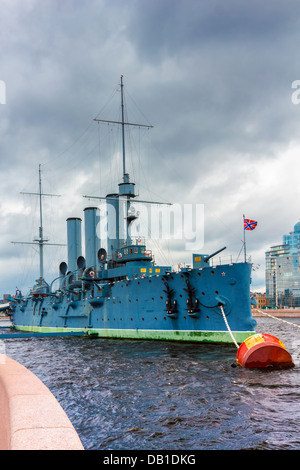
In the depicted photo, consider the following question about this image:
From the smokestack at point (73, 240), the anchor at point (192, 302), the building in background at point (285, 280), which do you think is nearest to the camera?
the anchor at point (192, 302)

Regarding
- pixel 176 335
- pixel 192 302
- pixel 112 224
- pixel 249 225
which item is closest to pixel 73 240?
pixel 112 224

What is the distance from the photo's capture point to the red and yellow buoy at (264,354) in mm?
15195

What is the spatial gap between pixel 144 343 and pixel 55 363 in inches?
304

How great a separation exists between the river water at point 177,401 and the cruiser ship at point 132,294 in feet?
12.6

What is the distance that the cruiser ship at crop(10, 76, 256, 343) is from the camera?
74.9 feet

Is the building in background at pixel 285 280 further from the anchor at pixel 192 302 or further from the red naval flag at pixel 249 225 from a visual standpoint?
the red naval flag at pixel 249 225

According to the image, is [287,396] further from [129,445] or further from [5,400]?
[5,400]

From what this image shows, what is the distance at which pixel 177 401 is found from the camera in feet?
36.8

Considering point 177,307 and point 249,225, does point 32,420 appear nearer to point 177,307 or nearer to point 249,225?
point 249,225

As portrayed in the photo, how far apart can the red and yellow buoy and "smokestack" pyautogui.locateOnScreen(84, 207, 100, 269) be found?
2397 centimetres

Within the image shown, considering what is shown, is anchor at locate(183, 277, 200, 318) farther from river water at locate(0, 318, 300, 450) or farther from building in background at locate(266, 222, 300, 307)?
building in background at locate(266, 222, 300, 307)

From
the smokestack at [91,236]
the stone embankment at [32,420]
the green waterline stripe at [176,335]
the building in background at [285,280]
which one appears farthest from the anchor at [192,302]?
the building in background at [285,280]

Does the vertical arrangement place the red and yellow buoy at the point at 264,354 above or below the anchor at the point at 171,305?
below

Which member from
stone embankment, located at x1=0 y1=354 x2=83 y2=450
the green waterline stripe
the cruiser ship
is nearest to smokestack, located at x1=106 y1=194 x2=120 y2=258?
the cruiser ship
